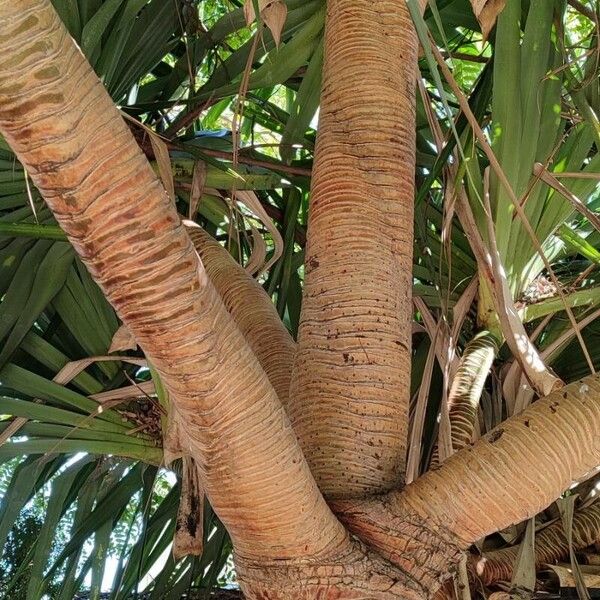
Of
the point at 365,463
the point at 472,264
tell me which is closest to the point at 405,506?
the point at 365,463

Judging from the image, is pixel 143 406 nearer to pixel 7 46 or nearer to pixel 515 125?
pixel 515 125

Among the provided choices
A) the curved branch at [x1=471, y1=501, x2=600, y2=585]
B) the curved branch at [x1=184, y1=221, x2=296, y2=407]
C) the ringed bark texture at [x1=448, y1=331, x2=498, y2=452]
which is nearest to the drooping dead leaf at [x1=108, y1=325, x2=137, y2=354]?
the curved branch at [x1=184, y1=221, x2=296, y2=407]

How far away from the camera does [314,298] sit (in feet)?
3.73

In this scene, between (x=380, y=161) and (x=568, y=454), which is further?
(x=380, y=161)

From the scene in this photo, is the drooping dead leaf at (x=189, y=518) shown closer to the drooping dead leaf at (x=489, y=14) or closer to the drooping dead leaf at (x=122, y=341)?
the drooping dead leaf at (x=122, y=341)

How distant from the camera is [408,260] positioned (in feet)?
3.81

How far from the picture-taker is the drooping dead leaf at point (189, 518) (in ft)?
3.81

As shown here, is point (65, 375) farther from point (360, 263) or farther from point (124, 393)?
point (360, 263)

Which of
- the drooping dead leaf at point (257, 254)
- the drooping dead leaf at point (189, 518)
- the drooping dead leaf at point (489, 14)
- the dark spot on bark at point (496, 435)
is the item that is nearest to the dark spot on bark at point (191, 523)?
the drooping dead leaf at point (189, 518)

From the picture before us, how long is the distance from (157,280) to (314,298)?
41cm

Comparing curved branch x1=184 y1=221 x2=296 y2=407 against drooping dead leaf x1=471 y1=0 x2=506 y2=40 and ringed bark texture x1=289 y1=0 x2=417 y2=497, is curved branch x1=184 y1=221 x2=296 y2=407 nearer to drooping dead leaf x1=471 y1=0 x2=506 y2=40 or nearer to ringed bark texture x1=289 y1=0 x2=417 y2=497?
ringed bark texture x1=289 y1=0 x2=417 y2=497

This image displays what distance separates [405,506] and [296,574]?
0.49ft

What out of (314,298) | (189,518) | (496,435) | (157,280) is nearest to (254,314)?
(314,298)

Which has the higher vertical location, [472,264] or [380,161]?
[472,264]
